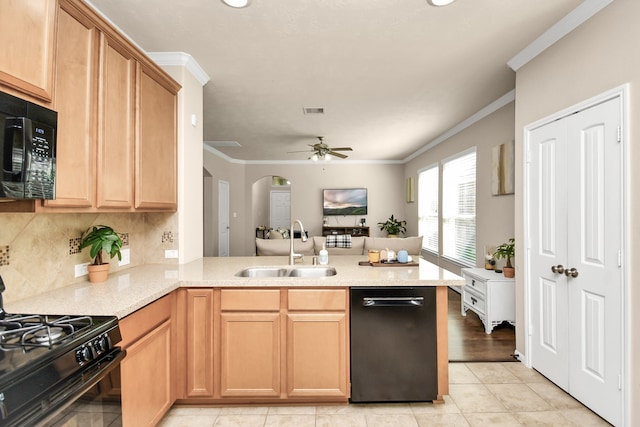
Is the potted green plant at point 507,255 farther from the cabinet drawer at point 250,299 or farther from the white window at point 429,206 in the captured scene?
the cabinet drawer at point 250,299

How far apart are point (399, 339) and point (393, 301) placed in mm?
260

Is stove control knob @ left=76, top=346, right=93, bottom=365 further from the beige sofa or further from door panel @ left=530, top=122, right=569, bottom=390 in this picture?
the beige sofa

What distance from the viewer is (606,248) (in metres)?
2.10

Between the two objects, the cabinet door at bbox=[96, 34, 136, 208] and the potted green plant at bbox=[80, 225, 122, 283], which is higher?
the cabinet door at bbox=[96, 34, 136, 208]

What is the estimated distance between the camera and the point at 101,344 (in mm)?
1305

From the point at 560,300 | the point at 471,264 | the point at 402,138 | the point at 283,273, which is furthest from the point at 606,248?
the point at 402,138

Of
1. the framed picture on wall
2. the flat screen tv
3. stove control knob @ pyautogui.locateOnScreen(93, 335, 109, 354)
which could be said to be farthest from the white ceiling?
the flat screen tv

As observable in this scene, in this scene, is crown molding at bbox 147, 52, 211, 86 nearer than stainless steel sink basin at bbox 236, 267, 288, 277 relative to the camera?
No

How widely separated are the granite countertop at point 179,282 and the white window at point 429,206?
4.07 meters

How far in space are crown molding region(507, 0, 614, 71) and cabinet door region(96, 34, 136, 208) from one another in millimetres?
2915

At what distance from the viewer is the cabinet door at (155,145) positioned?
222 centimetres

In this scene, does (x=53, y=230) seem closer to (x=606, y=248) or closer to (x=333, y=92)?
(x=333, y=92)

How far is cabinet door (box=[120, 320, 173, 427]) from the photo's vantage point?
167 centimetres

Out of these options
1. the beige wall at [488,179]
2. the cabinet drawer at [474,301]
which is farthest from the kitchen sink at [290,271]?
the beige wall at [488,179]
